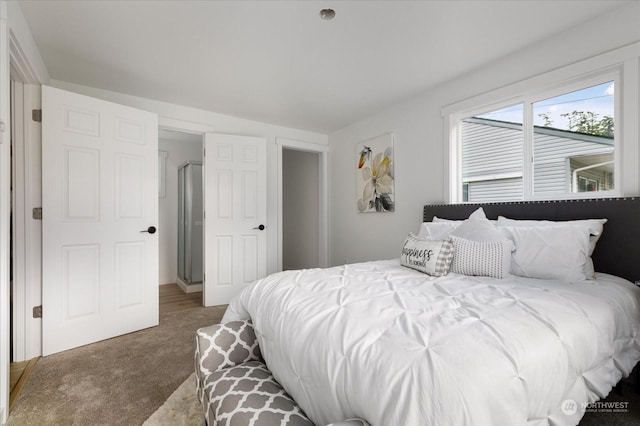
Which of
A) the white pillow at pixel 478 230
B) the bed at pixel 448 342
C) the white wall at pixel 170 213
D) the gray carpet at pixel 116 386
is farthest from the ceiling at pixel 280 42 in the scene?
the gray carpet at pixel 116 386

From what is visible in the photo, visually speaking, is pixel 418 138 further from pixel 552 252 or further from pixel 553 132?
pixel 552 252

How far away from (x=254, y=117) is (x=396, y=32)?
2367 millimetres

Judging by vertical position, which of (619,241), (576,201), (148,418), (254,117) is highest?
(254,117)

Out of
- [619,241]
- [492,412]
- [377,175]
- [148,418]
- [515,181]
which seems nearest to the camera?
[492,412]

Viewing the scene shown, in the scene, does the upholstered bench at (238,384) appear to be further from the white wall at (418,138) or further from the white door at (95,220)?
the white wall at (418,138)

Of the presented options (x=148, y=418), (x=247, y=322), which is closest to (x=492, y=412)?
(x=247, y=322)

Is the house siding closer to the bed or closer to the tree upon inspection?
the tree

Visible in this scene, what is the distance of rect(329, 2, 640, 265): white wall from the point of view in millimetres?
2072

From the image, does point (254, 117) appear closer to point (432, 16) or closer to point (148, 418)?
point (432, 16)

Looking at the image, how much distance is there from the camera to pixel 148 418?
5.13 ft

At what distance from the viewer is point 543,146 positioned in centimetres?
244

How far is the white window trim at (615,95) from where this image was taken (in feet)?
6.26

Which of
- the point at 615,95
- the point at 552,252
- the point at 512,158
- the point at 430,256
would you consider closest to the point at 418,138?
the point at 512,158

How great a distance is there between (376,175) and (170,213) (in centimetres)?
331
